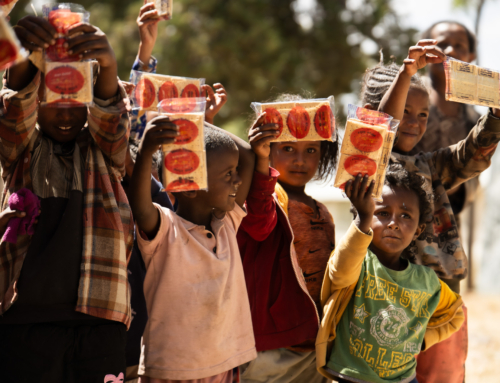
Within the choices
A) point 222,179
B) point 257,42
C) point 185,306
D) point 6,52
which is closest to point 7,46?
point 6,52

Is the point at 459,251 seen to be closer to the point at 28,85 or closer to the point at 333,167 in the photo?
the point at 333,167

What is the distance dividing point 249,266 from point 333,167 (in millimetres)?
891

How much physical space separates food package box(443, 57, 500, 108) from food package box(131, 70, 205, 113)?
1.14 meters

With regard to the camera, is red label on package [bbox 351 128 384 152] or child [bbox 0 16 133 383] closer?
child [bbox 0 16 133 383]

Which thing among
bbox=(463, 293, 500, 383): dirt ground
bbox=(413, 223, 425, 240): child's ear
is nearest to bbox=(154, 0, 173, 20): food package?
bbox=(413, 223, 425, 240): child's ear

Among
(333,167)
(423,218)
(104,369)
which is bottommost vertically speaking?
(104,369)

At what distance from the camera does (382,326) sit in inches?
105

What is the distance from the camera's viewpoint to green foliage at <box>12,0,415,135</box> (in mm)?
9188

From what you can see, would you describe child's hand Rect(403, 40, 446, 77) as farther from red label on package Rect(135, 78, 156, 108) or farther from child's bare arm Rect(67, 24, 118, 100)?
child's bare arm Rect(67, 24, 118, 100)

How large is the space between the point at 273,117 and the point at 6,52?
131cm

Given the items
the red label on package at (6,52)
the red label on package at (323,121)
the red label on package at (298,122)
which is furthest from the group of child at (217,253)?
the red label on package at (6,52)

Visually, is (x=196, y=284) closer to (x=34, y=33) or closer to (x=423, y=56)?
(x=34, y=33)

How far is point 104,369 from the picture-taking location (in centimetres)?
204

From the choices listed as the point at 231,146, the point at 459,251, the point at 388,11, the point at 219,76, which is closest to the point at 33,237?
the point at 231,146
